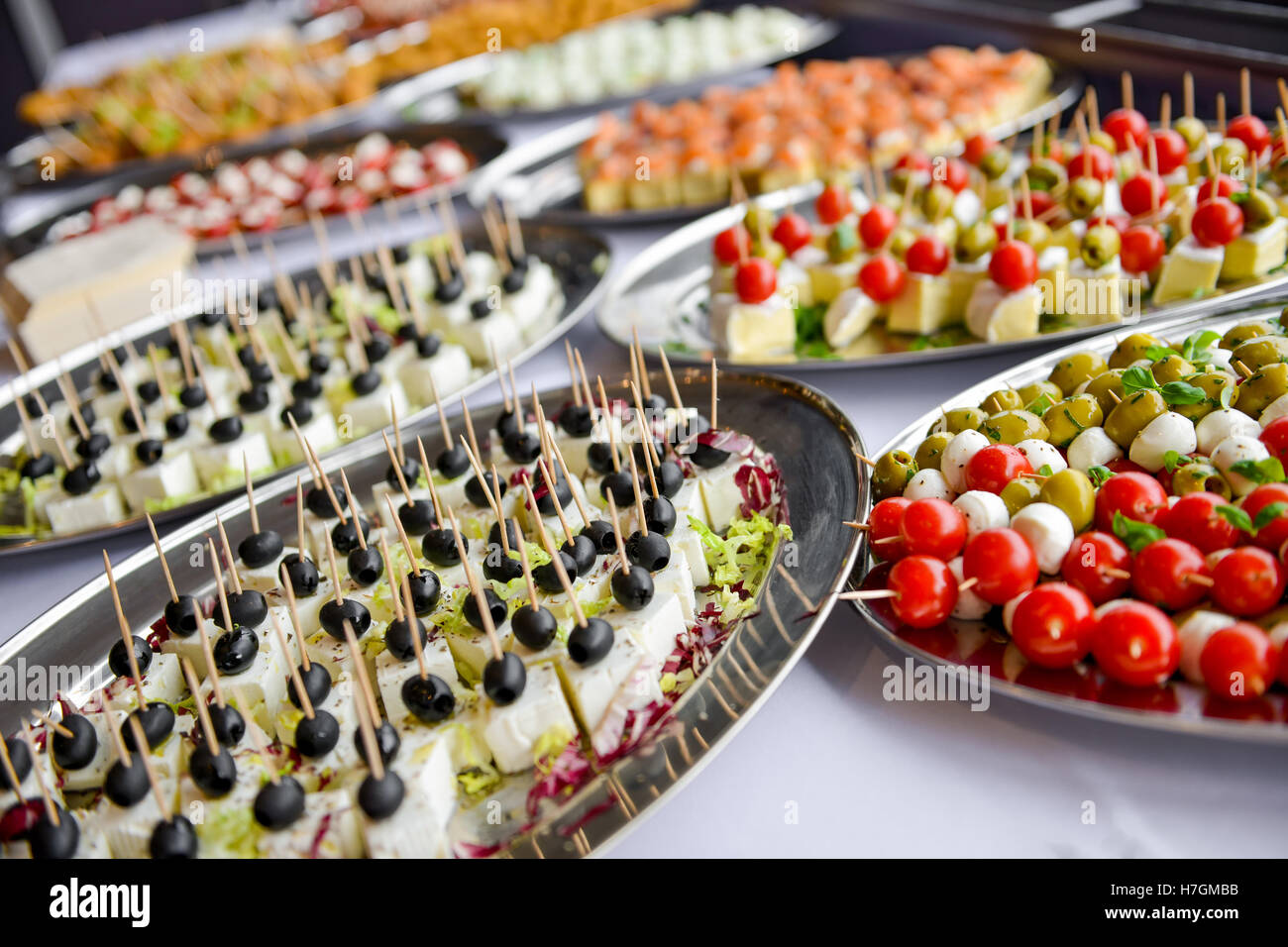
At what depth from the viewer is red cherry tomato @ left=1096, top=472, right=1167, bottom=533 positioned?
155 cm

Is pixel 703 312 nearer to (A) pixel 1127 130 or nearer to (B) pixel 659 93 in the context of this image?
(A) pixel 1127 130

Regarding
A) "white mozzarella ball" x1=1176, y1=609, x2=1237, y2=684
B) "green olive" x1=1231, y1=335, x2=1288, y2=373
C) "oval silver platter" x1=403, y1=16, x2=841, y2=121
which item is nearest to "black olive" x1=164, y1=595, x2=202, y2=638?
"white mozzarella ball" x1=1176, y1=609, x2=1237, y2=684

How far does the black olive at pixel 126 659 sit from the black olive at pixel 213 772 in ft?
1.17

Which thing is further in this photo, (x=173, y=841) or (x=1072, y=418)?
(x=1072, y=418)

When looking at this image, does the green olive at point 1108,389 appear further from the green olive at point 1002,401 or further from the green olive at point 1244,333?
the green olive at point 1244,333

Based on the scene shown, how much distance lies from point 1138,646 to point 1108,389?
0.64 m

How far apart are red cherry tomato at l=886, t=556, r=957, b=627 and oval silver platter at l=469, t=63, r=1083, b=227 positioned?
225 centimetres

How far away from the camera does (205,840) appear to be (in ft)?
4.71

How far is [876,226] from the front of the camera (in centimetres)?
270

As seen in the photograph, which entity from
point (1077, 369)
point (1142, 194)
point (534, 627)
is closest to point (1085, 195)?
point (1142, 194)

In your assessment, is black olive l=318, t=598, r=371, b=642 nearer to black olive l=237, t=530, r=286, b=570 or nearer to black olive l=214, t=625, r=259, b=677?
black olive l=214, t=625, r=259, b=677
